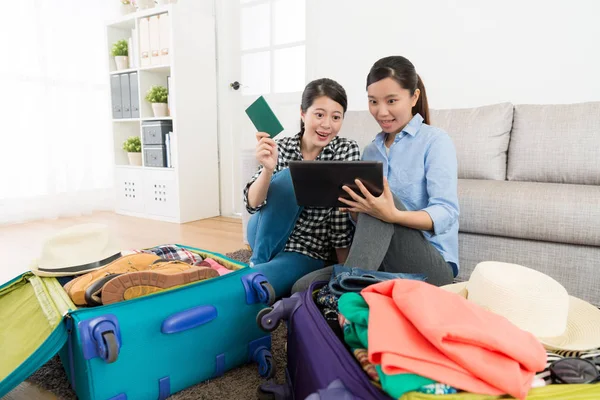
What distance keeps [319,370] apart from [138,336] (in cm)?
36

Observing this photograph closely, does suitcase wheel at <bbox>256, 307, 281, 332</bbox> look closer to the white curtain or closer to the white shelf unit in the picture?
the white shelf unit

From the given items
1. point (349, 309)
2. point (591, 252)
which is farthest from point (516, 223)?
point (349, 309)

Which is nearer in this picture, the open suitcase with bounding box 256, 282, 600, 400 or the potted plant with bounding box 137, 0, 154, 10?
the open suitcase with bounding box 256, 282, 600, 400

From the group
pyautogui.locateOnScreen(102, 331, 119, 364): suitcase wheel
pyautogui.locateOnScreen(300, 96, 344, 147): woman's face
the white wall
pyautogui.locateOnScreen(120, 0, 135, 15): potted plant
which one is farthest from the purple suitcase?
pyautogui.locateOnScreen(120, 0, 135, 15): potted plant

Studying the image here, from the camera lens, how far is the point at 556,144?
161 cm

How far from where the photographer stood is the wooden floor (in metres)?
1.96

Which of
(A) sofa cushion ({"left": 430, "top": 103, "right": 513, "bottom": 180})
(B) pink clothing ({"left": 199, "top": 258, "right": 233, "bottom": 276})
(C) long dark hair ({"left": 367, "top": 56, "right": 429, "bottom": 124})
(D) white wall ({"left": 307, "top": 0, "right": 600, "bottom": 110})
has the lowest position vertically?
(B) pink clothing ({"left": 199, "top": 258, "right": 233, "bottom": 276})

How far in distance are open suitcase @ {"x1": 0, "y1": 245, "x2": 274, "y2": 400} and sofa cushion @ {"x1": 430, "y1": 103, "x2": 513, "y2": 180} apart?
1.23 metres

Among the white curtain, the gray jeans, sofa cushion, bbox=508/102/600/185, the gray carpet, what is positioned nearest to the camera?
the gray carpet

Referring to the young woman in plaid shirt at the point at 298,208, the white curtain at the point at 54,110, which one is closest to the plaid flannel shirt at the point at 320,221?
the young woman in plaid shirt at the point at 298,208

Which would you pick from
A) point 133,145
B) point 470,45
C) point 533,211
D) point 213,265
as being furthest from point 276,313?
point 133,145

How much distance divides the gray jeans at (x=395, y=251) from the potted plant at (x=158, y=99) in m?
2.11

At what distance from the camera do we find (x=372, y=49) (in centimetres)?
238

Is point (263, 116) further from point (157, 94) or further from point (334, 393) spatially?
point (157, 94)
